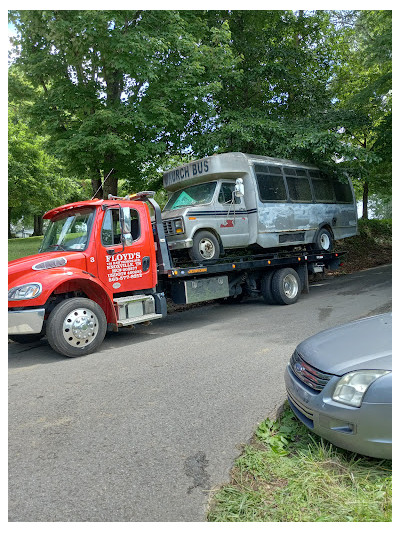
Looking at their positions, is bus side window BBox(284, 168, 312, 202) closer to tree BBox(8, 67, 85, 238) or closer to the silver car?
the silver car

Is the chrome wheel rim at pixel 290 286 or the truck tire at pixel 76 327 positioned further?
the chrome wheel rim at pixel 290 286

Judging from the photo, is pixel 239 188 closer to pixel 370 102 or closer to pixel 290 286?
pixel 290 286

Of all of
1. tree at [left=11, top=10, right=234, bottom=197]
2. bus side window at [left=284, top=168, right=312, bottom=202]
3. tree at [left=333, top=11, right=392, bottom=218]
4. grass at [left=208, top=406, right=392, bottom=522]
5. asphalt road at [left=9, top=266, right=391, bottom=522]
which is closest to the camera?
grass at [left=208, top=406, right=392, bottom=522]

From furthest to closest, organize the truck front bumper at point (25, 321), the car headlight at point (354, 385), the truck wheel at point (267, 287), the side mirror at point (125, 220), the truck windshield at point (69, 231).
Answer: the truck wheel at point (267, 287) → the side mirror at point (125, 220) → the truck windshield at point (69, 231) → the truck front bumper at point (25, 321) → the car headlight at point (354, 385)

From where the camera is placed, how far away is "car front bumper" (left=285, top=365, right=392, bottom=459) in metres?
2.76

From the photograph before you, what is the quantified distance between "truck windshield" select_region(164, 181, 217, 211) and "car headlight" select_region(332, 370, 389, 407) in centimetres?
633

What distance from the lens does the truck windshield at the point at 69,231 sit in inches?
258

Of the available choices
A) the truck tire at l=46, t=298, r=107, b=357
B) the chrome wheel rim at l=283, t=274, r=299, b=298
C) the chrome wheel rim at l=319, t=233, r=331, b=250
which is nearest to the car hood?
the truck tire at l=46, t=298, r=107, b=357

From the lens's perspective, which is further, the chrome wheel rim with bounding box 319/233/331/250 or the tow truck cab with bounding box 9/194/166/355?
the chrome wheel rim with bounding box 319/233/331/250

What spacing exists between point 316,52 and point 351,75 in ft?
12.9

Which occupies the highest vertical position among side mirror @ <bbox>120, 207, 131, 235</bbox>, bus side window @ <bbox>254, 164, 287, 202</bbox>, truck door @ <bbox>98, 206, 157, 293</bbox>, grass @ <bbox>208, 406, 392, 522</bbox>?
bus side window @ <bbox>254, 164, 287, 202</bbox>

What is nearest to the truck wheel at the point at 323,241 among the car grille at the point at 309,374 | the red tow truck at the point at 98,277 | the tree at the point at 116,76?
the red tow truck at the point at 98,277

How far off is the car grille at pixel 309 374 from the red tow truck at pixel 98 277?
346 centimetres

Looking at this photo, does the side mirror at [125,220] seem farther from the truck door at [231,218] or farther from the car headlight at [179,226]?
the truck door at [231,218]
